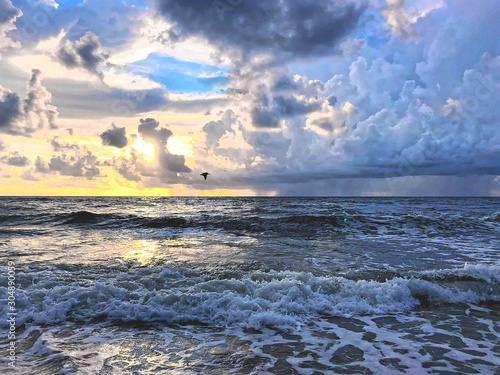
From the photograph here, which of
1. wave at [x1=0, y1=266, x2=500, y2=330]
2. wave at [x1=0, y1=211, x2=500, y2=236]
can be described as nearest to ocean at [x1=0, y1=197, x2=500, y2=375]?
wave at [x1=0, y1=266, x2=500, y2=330]

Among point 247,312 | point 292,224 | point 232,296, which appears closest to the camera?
point 247,312

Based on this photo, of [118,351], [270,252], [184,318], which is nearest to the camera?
[118,351]

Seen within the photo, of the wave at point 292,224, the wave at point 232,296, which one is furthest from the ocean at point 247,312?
the wave at point 292,224

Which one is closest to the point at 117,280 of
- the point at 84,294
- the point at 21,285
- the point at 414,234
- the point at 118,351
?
the point at 84,294

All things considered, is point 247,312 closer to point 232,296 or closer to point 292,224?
point 232,296

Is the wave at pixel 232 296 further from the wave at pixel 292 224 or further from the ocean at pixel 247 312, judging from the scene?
the wave at pixel 292 224

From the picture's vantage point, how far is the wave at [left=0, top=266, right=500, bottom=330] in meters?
6.68

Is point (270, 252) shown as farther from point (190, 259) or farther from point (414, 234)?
point (414, 234)

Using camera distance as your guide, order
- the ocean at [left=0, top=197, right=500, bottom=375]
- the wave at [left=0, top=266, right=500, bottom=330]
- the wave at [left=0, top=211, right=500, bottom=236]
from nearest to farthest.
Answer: the ocean at [left=0, top=197, right=500, bottom=375] → the wave at [left=0, top=266, right=500, bottom=330] → the wave at [left=0, top=211, right=500, bottom=236]

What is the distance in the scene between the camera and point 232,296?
24.3 feet

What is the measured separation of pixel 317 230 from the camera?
2166cm

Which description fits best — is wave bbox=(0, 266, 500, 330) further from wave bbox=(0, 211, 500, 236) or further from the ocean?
wave bbox=(0, 211, 500, 236)

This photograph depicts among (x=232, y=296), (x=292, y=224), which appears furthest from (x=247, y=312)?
(x=292, y=224)

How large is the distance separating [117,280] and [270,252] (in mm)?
6693
